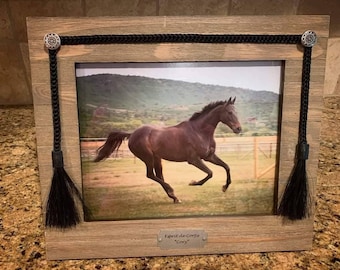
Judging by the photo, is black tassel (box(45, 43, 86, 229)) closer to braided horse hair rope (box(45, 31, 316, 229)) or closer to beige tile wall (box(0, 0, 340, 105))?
braided horse hair rope (box(45, 31, 316, 229))

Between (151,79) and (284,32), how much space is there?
0.58 ft

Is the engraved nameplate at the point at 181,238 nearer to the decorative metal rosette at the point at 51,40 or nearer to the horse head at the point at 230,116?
the horse head at the point at 230,116

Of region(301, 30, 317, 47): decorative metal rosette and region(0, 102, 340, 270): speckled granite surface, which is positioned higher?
region(301, 30, 317, 47): decorative metal rosette

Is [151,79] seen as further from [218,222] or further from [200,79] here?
[218,222]

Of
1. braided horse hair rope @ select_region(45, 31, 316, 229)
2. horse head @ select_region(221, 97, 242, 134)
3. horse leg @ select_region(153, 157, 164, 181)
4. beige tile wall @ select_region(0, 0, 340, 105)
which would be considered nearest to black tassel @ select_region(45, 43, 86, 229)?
braided horse hair rope @ select_region(45, 31, 316, 229)

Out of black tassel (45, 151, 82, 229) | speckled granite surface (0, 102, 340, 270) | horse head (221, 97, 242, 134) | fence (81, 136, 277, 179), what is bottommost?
speckled granite surface (0, 102, 340, 270)

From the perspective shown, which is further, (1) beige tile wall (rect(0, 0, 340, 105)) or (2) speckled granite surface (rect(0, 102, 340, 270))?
(1) beige tile wall (rect(0, 0, 340, 105))

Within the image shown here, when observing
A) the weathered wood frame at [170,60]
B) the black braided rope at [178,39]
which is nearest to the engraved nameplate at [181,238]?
the weathered wood frame at [170,60]

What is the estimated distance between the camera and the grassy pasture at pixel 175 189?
593 mm

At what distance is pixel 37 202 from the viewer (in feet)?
2.56

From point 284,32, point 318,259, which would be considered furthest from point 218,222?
point 284,32

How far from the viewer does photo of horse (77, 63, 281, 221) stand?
57cm

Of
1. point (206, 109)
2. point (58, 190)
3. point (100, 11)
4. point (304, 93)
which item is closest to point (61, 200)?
point (58, 190)

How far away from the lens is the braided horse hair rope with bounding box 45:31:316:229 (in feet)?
1.76
